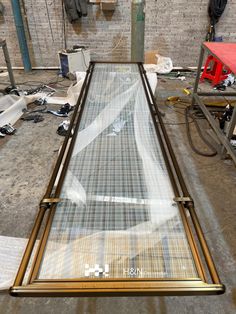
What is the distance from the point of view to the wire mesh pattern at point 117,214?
711 millimetres

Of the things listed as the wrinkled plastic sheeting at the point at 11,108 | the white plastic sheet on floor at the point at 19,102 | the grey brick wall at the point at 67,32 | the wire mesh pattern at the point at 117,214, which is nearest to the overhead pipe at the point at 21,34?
the grey brick wall at the point at 67,32

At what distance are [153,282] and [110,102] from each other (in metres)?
1.46

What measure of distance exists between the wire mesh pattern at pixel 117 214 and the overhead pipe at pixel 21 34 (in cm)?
335

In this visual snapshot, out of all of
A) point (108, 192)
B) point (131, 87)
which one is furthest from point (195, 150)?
point (108, 192)

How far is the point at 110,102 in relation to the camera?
6.11 ft

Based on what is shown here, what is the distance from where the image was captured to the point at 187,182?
1854 millimetres

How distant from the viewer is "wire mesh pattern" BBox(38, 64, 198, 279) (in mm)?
711

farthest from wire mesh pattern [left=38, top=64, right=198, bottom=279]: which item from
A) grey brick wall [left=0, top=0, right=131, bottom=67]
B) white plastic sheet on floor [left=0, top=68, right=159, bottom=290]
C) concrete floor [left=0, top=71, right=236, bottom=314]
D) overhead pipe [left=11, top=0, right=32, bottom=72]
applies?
overhead pipe [left=11, top=0, right=32, bottom=72]

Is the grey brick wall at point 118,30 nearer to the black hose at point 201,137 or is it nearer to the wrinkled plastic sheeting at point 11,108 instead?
the wrinkled plastic sheeting at point 11,108

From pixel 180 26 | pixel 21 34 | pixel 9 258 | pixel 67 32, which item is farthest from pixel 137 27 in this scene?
pixel 9 258

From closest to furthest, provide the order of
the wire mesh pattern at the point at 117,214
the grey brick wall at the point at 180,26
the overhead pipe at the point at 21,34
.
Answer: the wire mesh pattern at the point at 117,214
the overhead pipe at the point at 21,34
the grey brick wall at the point at 180,26

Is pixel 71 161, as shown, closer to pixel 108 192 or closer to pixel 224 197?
pixel 108 192

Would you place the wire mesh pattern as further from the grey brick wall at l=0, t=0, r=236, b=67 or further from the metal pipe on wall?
the grey brick wall at l=0, t=0, r=236, b=67

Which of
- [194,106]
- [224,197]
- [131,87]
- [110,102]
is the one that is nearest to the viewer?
[224,197]
